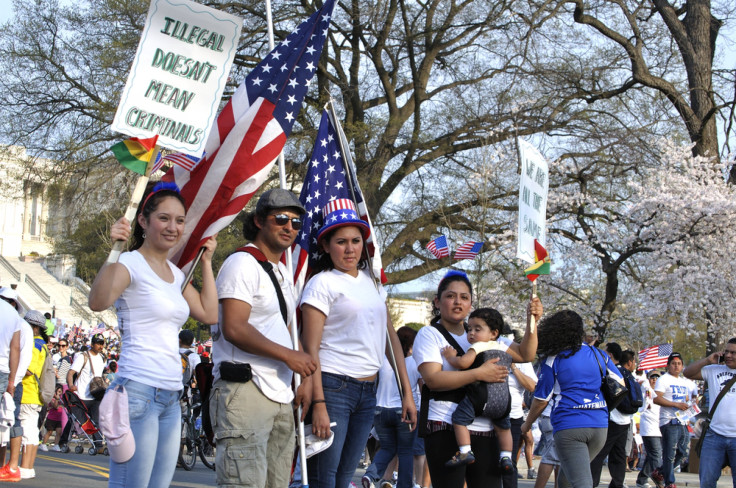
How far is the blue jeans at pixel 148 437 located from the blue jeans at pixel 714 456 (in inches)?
219

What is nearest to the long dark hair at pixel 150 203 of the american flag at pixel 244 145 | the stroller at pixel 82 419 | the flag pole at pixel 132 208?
the flag pole at pixel 132 208

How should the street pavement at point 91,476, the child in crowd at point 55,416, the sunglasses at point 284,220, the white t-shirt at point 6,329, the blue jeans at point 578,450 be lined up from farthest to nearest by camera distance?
1. the child in crowd at point 55,416
2. the street pavement at point 91,476
3. the white t-shirt at point 6,329
4. the blue jeans at point 578,450
5. the sunglasses at point 284,220

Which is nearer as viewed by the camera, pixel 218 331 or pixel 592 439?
pixel 218 331

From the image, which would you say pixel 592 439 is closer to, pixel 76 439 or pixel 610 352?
pixel 610 352

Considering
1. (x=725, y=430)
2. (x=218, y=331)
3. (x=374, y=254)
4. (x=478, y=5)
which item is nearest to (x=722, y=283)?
(x=478, y=5)

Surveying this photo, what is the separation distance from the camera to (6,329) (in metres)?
7.98

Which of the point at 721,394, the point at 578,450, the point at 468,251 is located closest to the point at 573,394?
the point at 578,450

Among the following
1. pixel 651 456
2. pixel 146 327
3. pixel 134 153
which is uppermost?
pixel 134 153

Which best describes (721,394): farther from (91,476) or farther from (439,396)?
(91,476)

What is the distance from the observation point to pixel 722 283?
21391mm

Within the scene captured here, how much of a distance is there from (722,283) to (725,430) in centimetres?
1435

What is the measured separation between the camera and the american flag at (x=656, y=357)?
14570 millimetres

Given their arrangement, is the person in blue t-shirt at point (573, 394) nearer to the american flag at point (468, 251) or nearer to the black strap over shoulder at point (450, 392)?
the black strap over shoulder at point (450, 392)

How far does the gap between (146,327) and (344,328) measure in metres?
1.26
